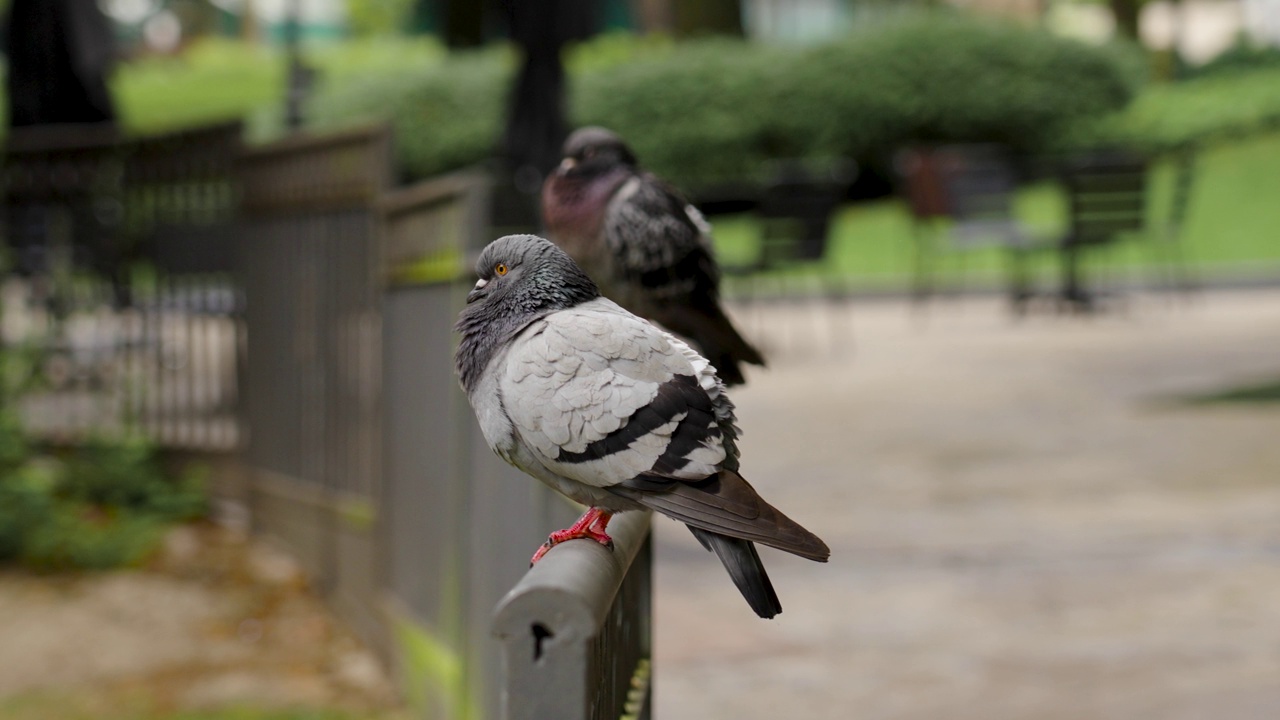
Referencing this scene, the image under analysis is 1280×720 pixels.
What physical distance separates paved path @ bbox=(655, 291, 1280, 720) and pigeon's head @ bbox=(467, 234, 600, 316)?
2.73m

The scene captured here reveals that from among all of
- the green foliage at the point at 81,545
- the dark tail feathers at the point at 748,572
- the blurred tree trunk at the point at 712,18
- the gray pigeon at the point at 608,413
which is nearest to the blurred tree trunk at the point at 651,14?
the blurred tree trunk at the point at 712,18

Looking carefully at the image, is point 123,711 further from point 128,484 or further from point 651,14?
point 651,14

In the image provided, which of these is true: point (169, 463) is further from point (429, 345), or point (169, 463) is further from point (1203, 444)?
point (1203, 444)

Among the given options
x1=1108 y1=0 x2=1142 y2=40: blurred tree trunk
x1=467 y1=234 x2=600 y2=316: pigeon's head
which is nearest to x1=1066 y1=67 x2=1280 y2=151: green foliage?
x1=1108 y1=0 x2=1142 y2=40: blurred tree trunk

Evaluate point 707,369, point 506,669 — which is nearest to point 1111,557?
point 707,369

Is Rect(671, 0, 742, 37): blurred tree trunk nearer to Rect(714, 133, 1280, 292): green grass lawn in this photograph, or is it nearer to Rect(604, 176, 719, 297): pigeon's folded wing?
Rect(714, 133, 1280, 292): green grass lawn

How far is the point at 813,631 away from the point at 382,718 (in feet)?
5.17

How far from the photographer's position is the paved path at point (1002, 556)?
5.04m

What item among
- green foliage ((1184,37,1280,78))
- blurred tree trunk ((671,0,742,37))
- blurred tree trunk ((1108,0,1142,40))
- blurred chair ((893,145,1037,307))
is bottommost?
blurred chair ((893,145,1037,307))

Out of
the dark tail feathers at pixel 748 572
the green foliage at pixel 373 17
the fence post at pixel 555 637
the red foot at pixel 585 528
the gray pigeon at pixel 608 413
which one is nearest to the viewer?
the fence post at pixel 555 637

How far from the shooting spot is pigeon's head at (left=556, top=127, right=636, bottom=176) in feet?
12.5

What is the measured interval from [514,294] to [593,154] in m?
1.47

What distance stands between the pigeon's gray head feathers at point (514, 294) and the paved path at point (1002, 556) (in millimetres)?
2699

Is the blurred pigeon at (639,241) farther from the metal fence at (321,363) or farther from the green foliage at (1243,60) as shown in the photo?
the green foliage at (1243,60)
